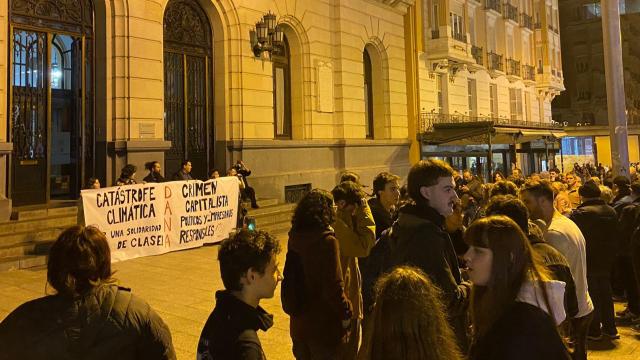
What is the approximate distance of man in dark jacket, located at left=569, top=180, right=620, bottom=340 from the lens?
19.5 ft

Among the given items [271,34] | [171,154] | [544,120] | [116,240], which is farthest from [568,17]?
[116,240]

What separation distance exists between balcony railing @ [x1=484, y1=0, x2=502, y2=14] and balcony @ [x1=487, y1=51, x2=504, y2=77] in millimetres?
2667

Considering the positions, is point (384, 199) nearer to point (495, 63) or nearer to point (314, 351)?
point (314, 351)

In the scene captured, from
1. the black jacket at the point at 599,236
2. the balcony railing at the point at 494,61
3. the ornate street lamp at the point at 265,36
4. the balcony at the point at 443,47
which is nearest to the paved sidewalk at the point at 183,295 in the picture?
the black jacket at the point at 599,236

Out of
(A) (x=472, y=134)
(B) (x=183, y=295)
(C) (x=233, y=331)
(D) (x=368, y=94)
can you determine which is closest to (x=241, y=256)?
(C) (x=233, y=331)

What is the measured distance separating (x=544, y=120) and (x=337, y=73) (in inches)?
1011

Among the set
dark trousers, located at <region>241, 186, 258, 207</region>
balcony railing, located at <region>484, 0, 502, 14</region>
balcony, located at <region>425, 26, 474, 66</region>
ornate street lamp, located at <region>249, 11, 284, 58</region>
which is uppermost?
balcony railing, located at <region>484, 0, 502, 14</region>

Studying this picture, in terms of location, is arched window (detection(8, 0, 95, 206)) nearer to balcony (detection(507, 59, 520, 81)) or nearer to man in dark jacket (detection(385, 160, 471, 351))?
man in dark jacket (detection(385, 160, 471, 351))

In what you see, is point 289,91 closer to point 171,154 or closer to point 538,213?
point 171,154

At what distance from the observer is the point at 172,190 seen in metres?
11.3

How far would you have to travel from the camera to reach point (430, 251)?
3135mm

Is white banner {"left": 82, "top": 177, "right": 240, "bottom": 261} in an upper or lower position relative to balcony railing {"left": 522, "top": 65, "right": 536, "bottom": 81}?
lower

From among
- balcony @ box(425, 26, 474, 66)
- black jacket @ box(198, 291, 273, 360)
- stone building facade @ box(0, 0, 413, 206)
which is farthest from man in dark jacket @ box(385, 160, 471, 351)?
balcony @ box(425, 26, 474, 66)

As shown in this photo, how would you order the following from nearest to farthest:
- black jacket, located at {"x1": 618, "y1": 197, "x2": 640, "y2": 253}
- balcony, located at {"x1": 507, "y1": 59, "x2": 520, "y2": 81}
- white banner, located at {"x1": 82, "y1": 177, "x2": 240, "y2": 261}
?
black jacket, located at {"x1": 618, "y1": 197, "x2": 640, "y2": 253}, white banner, located at {"x1": 82, "y1": 177, "x2": 240, "y2": 261}, balcony, located at {"x1": 507, "y1": 59, "x2": 520, "y2": 81}
